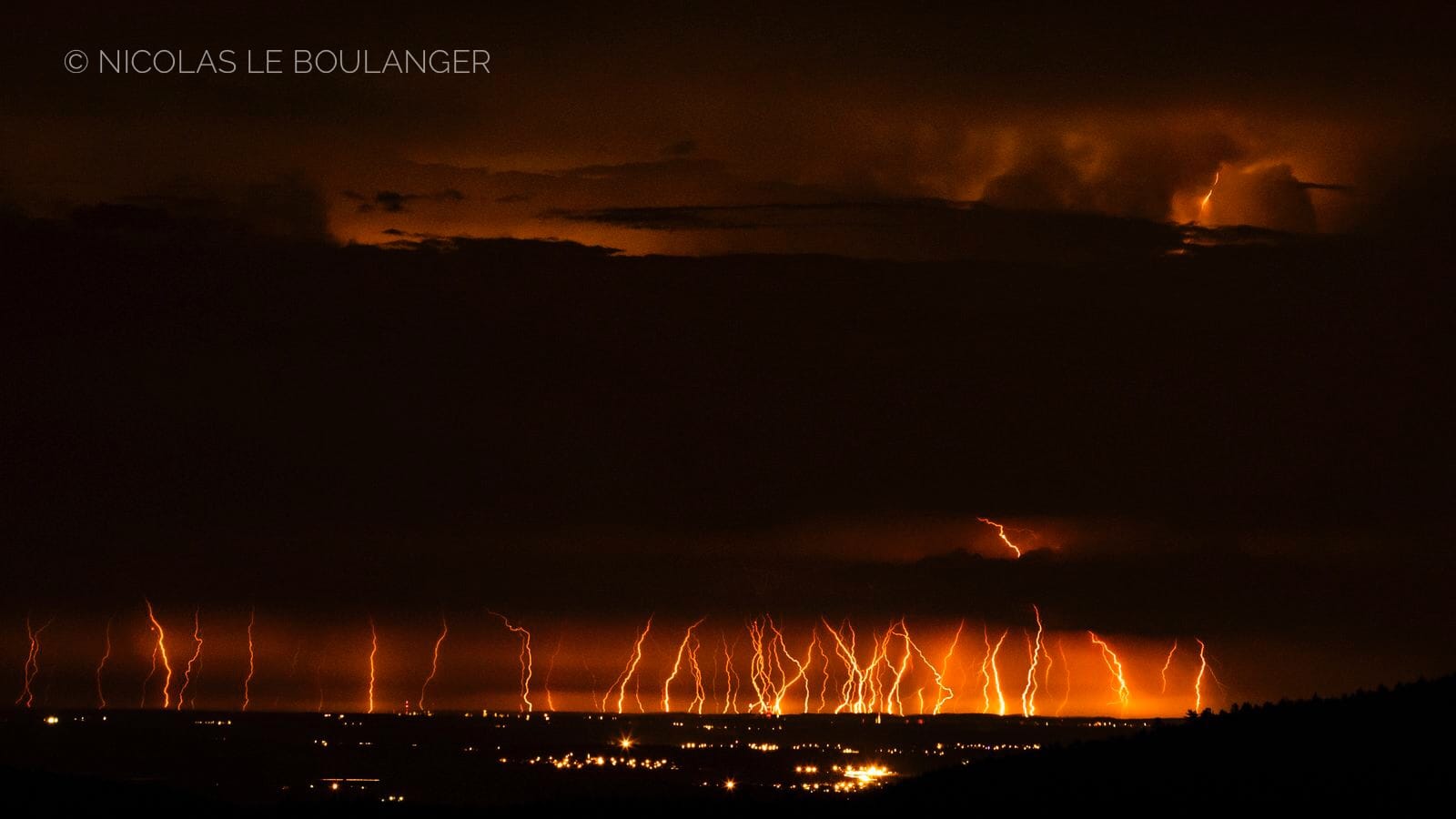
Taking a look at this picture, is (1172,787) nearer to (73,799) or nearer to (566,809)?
(566,809)

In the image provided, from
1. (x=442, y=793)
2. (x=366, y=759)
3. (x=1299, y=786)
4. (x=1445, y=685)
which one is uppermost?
(x=366, y=759)

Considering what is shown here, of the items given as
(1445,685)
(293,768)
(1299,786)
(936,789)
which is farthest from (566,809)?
(293,768)

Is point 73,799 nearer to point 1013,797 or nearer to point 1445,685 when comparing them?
point 1013,797

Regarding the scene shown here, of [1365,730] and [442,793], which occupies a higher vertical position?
[442,793]

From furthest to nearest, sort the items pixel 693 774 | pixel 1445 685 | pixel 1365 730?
pixel 693 774 < pixel 1445 685 < pixel 1365 730

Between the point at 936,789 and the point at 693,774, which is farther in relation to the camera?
the point at 693,774

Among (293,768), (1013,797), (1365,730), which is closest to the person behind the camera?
(1013,797)

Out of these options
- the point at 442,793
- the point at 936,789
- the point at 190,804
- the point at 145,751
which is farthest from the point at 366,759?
the point at 936,789

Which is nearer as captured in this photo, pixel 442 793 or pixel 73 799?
pixel 73 799

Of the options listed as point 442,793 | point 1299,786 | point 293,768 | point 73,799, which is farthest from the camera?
point 293,768
